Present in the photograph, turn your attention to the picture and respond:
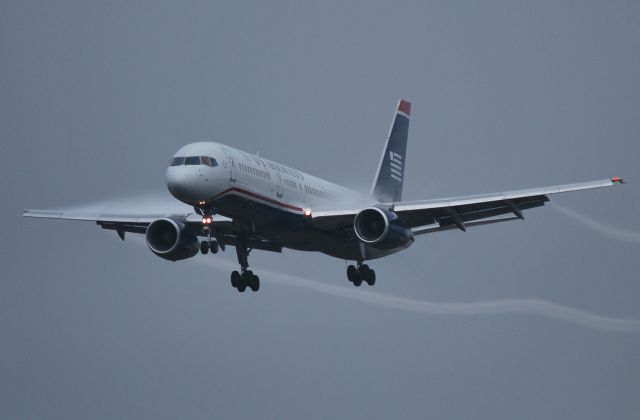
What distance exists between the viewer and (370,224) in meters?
53.2

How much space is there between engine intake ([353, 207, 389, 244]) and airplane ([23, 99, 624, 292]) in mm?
40

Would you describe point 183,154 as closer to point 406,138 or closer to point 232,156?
point 232,156

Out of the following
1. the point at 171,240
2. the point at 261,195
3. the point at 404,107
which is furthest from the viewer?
the point at 404,107

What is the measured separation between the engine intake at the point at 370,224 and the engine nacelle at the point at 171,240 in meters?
7.12

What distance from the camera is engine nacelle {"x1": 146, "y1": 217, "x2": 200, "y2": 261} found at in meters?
54.9

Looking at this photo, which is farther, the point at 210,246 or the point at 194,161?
the point at 210,246

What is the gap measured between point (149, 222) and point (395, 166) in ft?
49.3

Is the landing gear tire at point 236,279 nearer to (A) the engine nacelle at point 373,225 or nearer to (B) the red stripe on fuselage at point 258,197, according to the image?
(B) the red stripe on fuselage at point 258,197

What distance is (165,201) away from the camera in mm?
60406

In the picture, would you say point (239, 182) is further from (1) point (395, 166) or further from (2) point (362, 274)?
(1) point (395, 166)

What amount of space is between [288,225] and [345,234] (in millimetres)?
3347

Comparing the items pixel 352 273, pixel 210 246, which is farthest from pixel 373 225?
pixel 210 246

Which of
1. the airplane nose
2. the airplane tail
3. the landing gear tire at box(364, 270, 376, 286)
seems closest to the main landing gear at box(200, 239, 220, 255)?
the airplane nose

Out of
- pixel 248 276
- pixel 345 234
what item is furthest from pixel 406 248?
pixel 248 276
